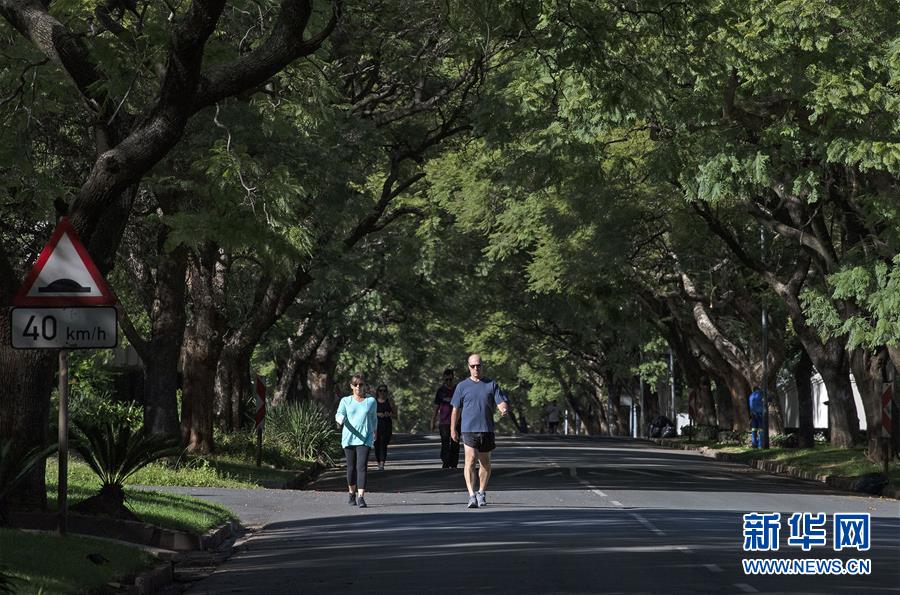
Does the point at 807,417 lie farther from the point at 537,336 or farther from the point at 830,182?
the point at 537,336

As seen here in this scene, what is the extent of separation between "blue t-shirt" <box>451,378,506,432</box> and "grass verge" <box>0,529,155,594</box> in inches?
315

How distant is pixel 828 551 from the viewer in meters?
15.0

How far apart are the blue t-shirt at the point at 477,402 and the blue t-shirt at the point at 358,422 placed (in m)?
1.32

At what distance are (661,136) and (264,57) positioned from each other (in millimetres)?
16054

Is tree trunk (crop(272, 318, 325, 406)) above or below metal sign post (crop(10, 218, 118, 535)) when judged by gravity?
above

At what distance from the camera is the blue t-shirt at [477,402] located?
71.5 ft

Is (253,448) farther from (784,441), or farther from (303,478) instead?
(784,441)

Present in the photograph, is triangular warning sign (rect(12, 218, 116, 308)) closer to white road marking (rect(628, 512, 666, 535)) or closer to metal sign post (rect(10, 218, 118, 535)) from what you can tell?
metal sign post (rect(10, 218, 118, 535))

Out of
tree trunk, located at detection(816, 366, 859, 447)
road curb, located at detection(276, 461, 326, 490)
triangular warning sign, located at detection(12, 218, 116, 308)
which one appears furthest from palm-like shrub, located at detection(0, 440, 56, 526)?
tree trunk, located at detection(816, 366, 859, 447)

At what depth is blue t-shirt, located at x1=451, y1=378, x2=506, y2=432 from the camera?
71.5 ft

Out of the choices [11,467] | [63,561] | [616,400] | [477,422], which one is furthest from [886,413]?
[616,400]

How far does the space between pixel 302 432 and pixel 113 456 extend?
65.5ft

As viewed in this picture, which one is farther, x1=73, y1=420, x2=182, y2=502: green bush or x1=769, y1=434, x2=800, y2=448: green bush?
x1=769, y1=434, x2=800, y2=448: green bush

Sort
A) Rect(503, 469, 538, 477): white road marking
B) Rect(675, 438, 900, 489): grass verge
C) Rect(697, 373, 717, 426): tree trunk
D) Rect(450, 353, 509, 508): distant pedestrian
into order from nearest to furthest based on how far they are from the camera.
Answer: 1. Rect(450, 353, 509, 508): distant pedestrian
2. Rect(503, 469, 538, 477): white road marking
3. Rect(675, 438, 900, 489): grass verge
4. Rect(697, 373, 717, 426): tree trunk
